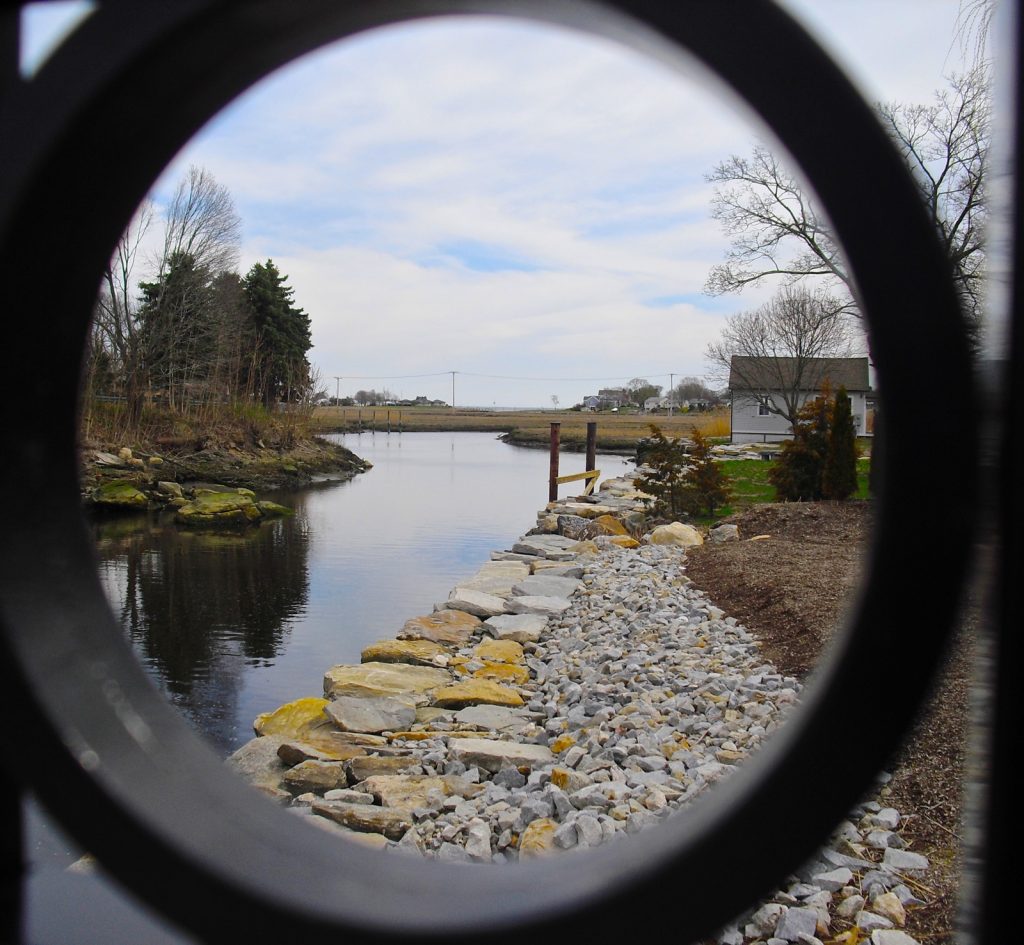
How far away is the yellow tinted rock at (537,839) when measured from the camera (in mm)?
2611

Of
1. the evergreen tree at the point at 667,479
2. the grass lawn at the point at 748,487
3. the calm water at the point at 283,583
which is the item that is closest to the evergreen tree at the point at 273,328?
the calm water at the point at 283,583

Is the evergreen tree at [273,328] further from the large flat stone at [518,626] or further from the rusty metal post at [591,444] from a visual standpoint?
the large flat stone at [518,626]

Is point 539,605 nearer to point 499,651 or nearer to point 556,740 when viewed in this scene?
point 499,651

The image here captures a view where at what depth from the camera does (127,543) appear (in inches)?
455

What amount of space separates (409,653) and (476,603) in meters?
1.21

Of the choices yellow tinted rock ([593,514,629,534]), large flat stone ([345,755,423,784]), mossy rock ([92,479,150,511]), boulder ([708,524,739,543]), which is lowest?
mossy rock ([92,479,150,511])

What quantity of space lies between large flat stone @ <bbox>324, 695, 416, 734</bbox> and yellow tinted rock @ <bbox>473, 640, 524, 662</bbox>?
1.04 m

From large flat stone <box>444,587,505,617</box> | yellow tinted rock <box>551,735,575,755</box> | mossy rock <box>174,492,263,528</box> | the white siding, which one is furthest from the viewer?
the white siding

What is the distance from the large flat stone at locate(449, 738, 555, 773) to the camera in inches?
132

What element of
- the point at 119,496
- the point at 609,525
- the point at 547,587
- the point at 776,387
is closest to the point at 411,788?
the point at 547,587

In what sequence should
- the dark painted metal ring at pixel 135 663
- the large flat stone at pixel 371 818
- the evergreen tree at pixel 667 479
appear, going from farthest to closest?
the evergreen tree at pixel 667 479 < the large flat stone at pixel 371 818 < the dark painted metal ring at pixel 135 663

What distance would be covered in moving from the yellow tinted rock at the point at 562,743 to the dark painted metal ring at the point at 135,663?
9.49ft

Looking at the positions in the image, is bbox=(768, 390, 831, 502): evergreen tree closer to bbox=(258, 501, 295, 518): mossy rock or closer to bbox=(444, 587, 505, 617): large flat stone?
bbox=(444, 587, 505, 617): large flat stone

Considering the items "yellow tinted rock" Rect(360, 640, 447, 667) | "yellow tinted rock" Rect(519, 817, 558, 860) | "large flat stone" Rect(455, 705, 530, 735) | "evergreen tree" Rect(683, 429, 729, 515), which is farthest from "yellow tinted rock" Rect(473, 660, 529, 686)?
"evergreen tree" Rect(683, 429, 729, 515)
